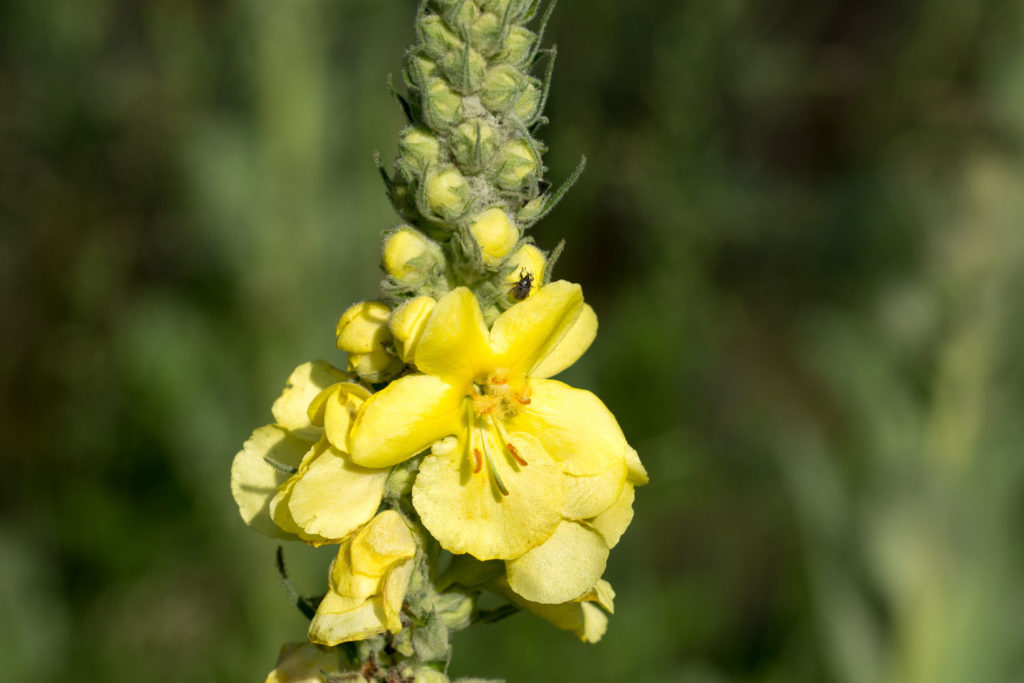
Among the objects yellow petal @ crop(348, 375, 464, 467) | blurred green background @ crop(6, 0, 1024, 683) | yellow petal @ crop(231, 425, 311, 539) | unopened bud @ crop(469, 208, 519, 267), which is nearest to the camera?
yellow petal @ crop(348, 375, 464, 467)

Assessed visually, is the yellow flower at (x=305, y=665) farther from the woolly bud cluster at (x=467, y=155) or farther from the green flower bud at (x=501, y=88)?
the green flower bud at (x=501, y=88)

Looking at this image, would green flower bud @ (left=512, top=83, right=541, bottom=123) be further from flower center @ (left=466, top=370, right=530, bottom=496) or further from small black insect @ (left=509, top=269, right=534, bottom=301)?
flower center @ (left=466, top=370, right=530, bottom=496)

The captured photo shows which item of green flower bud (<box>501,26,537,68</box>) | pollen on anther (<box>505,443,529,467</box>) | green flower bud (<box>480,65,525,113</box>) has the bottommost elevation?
pollen on anther (<box>505,443,529,467</box>)

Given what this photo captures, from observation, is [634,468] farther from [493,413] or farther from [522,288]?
[522,288]

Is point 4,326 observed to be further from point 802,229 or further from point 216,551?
point 802,229

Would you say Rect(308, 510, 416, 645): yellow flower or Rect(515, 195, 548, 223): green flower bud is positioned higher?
Rect(515, 195, 548, 223): green flower bud

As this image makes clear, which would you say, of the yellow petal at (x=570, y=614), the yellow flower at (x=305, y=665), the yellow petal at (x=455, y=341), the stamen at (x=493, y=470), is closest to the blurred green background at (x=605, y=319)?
the yellow petal at (x=570, y=614)

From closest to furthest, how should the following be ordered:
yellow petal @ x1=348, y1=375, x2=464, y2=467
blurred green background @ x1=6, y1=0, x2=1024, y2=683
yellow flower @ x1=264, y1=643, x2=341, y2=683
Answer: yellow petal @ x1=348, y1=375, x2=464, y2=467 → yellow flower @ x1=264, y1=643, x2=341, y2=683 → blurred green background @ x1=6, y1=0, x2=1024, y2=683

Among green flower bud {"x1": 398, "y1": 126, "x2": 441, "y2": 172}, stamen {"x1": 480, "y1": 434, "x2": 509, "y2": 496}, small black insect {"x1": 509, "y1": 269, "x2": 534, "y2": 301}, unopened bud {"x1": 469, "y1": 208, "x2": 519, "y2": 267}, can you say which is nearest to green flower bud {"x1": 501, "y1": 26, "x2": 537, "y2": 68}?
green flower bud {"x1": 398, "y1": 126, "x2": 441, "y2": 172}
